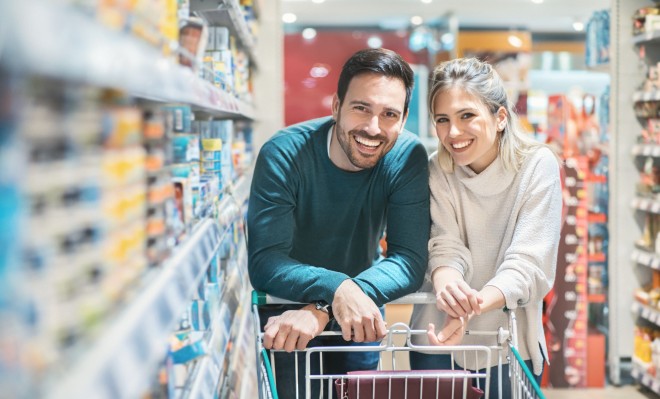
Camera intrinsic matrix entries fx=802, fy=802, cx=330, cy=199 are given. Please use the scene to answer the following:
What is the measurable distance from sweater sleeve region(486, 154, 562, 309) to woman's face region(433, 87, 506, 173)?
15 cm

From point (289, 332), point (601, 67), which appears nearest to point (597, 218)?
point (601, 67)

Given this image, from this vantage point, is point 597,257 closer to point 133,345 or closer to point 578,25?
point 578,25

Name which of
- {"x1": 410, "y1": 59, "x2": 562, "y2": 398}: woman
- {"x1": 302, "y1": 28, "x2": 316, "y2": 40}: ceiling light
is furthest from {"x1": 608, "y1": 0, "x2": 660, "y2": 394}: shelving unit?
{"x1": 302, "y1": 28, "x2": 316, "y2": 40}: ceiling light

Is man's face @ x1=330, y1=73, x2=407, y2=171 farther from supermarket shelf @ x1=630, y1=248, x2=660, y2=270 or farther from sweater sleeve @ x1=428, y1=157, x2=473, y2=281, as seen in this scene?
supermarket shelf @ x1=630, y1=248, x2=660, y2=270

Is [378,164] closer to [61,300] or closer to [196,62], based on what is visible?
[196,62]

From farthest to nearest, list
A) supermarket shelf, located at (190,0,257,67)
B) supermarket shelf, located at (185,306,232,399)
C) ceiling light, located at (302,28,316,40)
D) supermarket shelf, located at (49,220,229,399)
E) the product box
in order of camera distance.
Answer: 1. ceiling light, located at (302,28,316,40)
2. supermarket shelf, located at (190,0,257,67)
3. supermarket shelf, located at (185,306,232,399)
4. the product box
5. supermarket shelf, located at (49,220,229,399)

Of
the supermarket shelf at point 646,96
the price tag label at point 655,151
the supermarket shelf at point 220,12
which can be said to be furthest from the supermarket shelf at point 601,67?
the supermarket shelf at point 220,12

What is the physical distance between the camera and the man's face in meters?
1.96

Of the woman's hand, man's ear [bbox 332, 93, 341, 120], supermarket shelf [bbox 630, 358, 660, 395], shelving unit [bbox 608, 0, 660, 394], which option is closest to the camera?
the woman's hand

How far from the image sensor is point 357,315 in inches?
68.2

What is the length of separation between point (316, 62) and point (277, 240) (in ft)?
19.3

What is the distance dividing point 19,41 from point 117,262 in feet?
1.56

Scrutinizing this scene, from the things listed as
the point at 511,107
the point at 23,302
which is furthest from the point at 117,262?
the point at 511,107

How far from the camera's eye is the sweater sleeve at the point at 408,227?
192 cm
